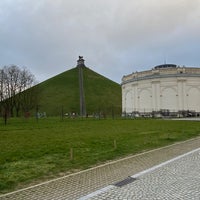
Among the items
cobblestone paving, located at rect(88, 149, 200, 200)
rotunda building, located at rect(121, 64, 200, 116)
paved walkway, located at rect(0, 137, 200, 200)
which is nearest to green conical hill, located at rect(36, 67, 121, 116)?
rotunda building, located at rect(121, 64, 200, 116)

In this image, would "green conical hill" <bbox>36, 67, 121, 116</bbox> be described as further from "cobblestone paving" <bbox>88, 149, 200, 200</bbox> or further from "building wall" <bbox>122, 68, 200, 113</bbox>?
"cobblestone paving" <bbox>88, 149, 200, 200</bbox>

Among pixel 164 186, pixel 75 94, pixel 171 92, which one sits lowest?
pixel 164 186

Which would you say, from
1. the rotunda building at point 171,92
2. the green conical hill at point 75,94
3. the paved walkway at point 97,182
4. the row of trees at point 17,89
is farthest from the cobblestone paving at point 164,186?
the green conical hill at point 75,94

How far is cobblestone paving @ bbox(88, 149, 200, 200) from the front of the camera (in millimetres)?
5980

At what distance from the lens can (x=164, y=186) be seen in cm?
676

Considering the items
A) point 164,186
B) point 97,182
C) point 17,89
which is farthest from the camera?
point 17,89

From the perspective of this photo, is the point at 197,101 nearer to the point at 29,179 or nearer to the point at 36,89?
the point at 36,89

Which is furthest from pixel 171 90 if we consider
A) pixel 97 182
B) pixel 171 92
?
pixel 97 182

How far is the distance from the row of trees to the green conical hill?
20.9m

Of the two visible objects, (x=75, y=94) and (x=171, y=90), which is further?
(x=75, y=94)

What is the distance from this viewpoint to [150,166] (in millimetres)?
9344

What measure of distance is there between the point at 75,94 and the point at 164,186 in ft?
340

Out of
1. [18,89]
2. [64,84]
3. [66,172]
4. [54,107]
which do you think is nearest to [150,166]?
[66,172]

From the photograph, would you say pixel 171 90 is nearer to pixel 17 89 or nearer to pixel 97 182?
pixel 17 89
